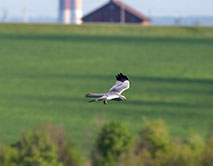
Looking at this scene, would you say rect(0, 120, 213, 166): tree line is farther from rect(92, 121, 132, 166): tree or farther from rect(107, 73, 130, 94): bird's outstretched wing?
rect(107, 73, 130, 94): bird's outstretched wing

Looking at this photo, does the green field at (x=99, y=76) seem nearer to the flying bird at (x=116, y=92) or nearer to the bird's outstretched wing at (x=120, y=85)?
the bird's outstretched wing at (x=120, y=85)

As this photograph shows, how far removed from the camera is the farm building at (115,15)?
159000mm

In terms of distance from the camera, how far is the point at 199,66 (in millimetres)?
105938

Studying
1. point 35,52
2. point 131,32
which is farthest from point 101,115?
point 131,32

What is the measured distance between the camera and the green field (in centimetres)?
7875

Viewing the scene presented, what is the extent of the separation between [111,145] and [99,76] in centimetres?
4347

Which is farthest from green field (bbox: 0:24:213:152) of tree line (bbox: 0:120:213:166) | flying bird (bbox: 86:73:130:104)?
flying bird (bbox: 86:73:130:104)

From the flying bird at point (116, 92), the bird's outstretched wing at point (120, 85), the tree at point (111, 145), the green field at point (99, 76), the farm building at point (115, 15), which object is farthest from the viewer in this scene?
the farm building at point (115, 15)

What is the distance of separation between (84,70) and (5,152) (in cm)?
5267

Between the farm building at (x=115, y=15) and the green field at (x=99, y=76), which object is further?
the farm building at (x=115, y=15)

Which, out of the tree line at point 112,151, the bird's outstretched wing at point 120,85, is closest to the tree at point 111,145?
the tree line at point 112,151

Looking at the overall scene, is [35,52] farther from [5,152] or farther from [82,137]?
[5,152]

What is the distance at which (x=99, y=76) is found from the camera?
320ft

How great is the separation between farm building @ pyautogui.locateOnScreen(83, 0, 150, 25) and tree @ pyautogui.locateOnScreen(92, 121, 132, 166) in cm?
10371
